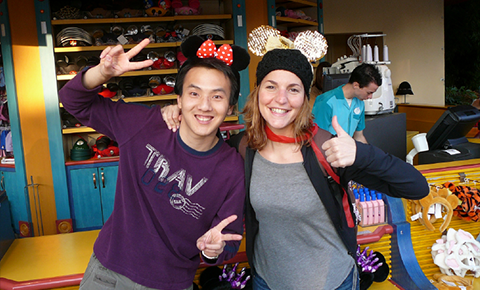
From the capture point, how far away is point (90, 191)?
14.3ft

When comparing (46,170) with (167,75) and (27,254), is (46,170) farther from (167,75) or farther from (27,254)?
(27,254)

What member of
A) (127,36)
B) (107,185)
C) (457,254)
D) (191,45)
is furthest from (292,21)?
(191,45)

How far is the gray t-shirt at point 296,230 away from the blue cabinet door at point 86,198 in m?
3.30

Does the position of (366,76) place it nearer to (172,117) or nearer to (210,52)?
(210,52)

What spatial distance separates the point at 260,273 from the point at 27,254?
128 centimetres

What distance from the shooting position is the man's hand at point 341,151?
4.22 feet

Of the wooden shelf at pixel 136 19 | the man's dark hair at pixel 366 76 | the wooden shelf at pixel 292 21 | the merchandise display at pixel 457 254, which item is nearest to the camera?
the merchandise display at pixel 457 254

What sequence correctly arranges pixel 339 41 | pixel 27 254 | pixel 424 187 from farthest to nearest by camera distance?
pixel 339 41, pixel 27 254, pixel 424 187

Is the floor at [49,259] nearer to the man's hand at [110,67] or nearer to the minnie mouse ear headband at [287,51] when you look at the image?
the man's hand at [110,67]

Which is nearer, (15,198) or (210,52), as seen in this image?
(210,52)

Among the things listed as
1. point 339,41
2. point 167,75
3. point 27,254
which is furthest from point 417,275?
point 339,41

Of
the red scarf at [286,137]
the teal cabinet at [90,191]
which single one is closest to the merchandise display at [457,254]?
the red scarf at [286,137]

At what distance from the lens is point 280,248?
1.45 meters

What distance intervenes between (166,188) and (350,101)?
2370mm
